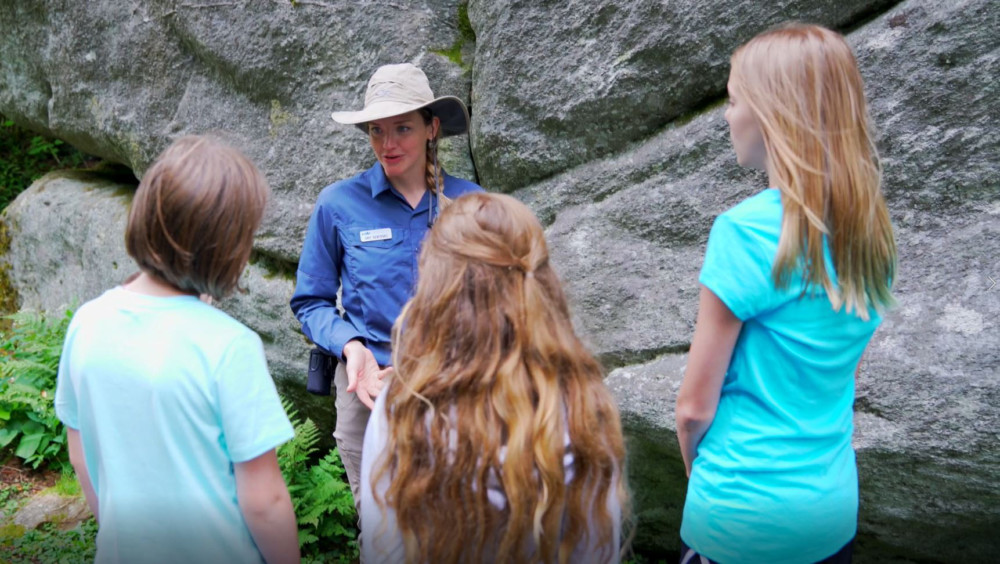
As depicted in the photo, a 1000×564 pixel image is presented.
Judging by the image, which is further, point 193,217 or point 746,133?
point 746,133

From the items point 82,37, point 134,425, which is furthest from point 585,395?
point 82,37

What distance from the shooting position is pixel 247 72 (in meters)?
4.79

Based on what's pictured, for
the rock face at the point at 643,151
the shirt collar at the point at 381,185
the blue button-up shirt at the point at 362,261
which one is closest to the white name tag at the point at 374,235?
the blue button-up shirt at the point at 362,261

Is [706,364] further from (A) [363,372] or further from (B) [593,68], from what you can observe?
(B) [593,68]

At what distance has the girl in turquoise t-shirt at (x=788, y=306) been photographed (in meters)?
1.82

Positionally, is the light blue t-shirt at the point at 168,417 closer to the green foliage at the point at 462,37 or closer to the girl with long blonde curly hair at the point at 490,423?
the girl with long blonde curly hair at the point at 490,423

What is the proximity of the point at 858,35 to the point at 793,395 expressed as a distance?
1.95m

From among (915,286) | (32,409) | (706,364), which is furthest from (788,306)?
(32,409)

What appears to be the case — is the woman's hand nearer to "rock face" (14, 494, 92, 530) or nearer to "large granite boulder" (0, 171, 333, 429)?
"large granite boulder" (0, 171, 333, 429)

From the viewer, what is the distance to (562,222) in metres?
3.87

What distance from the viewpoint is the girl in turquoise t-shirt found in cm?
182

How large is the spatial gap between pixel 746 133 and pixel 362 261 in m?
1.69

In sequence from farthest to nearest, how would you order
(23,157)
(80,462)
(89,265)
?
1. (23,157)
2. (89,265)
3. (80,462)

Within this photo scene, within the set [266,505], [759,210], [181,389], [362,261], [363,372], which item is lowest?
[363,372]
